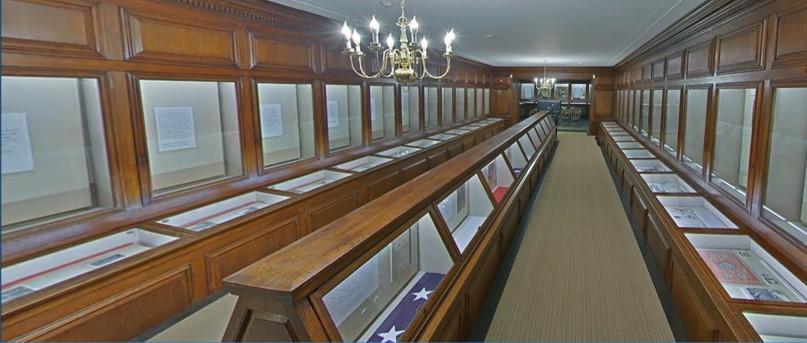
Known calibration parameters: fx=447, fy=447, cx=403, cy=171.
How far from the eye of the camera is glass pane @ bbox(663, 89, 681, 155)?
5289mm

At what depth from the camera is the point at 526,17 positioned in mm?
4902

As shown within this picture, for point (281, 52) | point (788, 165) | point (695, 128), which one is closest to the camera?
point (788, 165)

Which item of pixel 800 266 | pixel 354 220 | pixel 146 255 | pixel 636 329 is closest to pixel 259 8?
pixel 146 255

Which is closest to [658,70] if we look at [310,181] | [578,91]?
[310,181]

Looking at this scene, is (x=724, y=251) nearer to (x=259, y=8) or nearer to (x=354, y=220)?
(x=354, y=220)

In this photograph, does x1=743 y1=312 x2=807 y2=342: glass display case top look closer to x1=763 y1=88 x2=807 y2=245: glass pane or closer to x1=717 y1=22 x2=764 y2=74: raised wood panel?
x1=763 y1=88 x2=807 y2=245: glass pane

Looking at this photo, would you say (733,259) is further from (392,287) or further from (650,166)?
(650,166)

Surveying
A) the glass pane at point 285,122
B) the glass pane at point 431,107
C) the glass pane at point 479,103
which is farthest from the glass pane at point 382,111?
the glass pane at point 479,103

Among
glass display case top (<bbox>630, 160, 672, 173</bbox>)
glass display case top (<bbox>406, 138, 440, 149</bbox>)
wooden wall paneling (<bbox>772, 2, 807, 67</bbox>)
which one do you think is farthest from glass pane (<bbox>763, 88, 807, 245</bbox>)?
Result: glass display case top (<bbox>406, 138, 440, 149</bbox>)

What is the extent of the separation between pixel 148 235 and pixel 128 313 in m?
0.62

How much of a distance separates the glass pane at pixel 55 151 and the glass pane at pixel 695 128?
16.2ft

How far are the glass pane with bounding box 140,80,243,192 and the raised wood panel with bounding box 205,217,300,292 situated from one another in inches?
28.0

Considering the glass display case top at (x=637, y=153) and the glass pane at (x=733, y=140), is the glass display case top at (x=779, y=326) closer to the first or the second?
the glass pane at (x=733, y=140)

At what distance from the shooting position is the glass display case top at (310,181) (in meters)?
4.30
